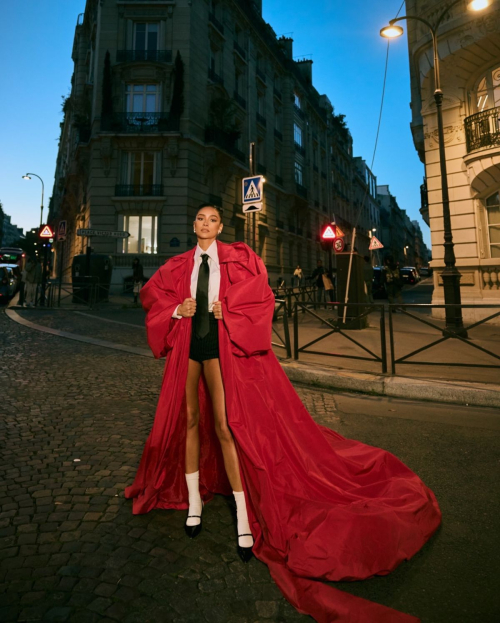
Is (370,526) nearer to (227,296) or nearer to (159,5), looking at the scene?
(227,296)

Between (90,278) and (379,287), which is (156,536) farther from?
(379,287)

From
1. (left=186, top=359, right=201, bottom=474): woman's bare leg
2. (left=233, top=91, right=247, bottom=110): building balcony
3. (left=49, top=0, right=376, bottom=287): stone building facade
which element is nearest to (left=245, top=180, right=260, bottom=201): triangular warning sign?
(left=186, top=359, right=201, bottom=474): woman's bare leg

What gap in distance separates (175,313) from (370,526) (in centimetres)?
146

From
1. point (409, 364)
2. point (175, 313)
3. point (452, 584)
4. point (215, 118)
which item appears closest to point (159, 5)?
point (215, 118)

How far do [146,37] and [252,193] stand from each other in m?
20.2

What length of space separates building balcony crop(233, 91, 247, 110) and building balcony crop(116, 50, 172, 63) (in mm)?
5890

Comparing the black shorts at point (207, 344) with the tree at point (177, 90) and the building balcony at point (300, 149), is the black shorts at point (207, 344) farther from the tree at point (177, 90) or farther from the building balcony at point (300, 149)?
the building balcony at point (300, 149)

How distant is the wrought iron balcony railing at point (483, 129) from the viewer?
11.2 m

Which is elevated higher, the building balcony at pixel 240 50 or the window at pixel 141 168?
the building balcony at pixel 240 50

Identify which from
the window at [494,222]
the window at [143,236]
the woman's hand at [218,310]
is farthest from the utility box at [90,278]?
the woman's hand at [218,310]

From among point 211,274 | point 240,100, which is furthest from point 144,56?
point 211,274

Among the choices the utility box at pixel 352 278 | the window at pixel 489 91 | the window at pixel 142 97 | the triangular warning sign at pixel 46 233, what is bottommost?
the utility box at pixel 352 278

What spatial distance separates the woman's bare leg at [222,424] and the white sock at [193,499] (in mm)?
241

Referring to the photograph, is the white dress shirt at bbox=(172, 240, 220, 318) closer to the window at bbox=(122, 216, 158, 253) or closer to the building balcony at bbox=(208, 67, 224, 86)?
the window at bbox=(122, 216, 158, 253)
